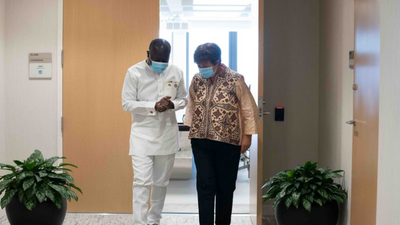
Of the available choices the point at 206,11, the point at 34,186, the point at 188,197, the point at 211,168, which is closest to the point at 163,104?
the point at 211,168

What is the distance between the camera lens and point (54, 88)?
3557mm

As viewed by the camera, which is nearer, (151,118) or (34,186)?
(34,186)

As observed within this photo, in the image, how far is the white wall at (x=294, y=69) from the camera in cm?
357

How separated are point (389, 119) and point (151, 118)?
1.52 meters

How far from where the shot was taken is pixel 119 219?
3.44 metres

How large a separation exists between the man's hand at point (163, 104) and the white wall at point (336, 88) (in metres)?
1.21

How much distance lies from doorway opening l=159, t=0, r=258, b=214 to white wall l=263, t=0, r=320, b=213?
46 centimetres

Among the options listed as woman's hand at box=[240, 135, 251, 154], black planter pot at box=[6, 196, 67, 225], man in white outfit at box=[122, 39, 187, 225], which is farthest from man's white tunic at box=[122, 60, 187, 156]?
black planter pot at box=[6, 196, 67, 225]

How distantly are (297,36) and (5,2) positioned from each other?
2.56 m

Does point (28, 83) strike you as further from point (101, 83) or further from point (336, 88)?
point (336, 88)

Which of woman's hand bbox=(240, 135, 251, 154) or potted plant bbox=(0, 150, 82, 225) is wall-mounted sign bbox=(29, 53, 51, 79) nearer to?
potted plant bbox=(0, 150, 82, 225)

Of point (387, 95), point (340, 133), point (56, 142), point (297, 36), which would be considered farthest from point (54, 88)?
point (387, 95)

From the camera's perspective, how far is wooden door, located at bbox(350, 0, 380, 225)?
2.21 m

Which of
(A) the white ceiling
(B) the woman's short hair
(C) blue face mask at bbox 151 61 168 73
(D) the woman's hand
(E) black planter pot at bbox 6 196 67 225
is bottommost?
(E) black planter pot at bbox 6 196 67 225
